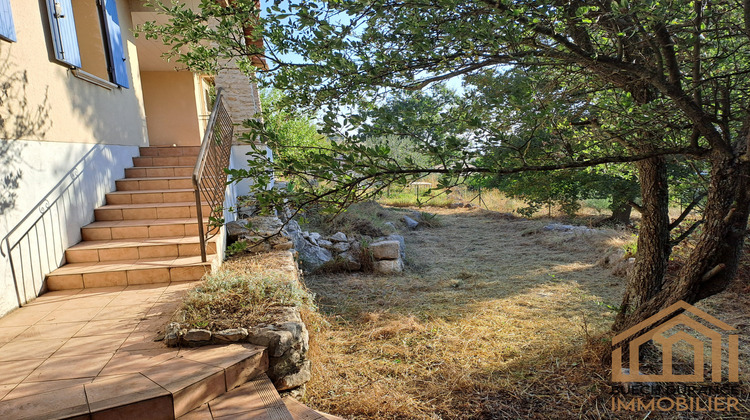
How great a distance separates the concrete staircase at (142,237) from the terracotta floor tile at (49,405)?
185cm

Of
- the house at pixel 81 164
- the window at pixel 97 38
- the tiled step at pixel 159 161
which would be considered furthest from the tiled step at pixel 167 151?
the window at pixel 97 38

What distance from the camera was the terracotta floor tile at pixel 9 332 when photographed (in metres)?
2.61

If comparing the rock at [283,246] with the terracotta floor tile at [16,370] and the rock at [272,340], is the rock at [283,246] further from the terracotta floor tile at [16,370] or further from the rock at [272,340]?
the terracotta floor tile at [16,370]

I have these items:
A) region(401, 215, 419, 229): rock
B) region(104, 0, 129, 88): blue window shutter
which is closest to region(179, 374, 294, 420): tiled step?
region(104, 0, 129, 88): blue window shutter

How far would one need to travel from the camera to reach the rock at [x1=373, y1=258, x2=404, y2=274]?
5891 millimetres

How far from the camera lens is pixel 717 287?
2271 mm

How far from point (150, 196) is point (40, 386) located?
10.6ft

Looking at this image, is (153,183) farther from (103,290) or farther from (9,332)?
(9,332)

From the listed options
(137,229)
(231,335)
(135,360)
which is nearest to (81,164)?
(137,229)

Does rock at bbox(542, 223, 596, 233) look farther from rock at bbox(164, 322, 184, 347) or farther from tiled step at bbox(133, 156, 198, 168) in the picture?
rock at bbox(164, 322, 184, 347)

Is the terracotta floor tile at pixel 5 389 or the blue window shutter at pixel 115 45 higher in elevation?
the blue window shutter at pixel 115 45

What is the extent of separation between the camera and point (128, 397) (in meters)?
1.83

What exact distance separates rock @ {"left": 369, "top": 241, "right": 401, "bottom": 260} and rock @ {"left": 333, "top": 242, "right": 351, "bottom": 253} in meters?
0.42

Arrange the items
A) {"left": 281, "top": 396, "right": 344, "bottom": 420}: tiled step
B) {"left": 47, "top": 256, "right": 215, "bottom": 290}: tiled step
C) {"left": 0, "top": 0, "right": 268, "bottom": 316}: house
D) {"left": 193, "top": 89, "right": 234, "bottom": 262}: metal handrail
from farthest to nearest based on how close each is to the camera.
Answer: {"left": 193, "top": 89, "right": 234, "bottom": 262}: metal handrail → {"left": 47, "top": 256, "right": 215, "bottom": 290}: tiled step → {"left": 0, "top": 0, "right": 268, "bottom": 316}: house → {"left": 281, "top": 396, "right": 344, "bottom": 420}: tiled step
